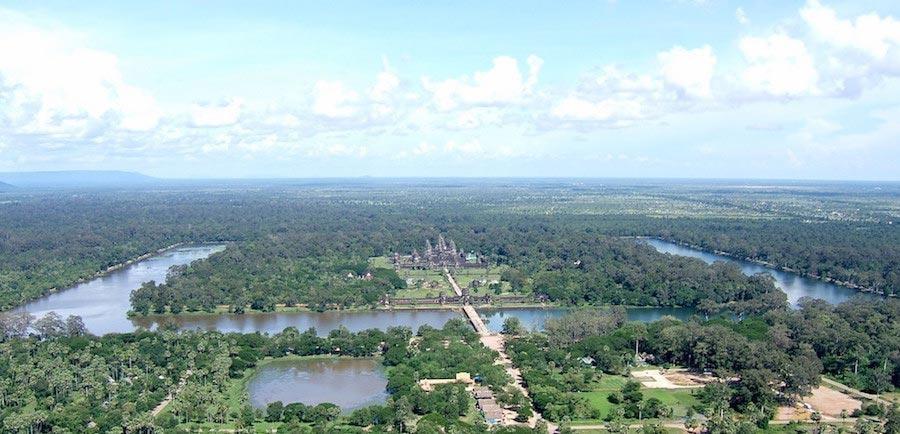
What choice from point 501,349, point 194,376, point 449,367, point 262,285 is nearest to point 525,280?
point 501,349

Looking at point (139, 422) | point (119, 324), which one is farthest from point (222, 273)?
point (139, 422)

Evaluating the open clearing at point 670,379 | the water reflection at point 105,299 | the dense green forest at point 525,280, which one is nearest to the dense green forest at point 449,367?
the open clearing at point 670,379

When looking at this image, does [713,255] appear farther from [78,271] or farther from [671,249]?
[78,271]

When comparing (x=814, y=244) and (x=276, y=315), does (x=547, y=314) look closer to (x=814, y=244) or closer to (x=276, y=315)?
(x=276, y=315)

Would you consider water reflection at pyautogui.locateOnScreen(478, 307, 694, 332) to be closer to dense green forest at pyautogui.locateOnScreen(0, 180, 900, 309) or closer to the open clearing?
dense green forest at pyautogui.locateOnScreen(0, 180, 900, 309)

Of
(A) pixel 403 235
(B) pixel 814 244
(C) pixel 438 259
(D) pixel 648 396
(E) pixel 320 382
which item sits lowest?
(E) pixel 320 382

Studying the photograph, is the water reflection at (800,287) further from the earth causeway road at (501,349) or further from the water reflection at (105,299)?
the water reflection at (105,299)

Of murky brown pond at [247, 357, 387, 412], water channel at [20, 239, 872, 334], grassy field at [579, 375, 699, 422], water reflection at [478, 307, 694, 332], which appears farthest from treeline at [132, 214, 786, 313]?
grassy field at [579, 375, 699, 422]
